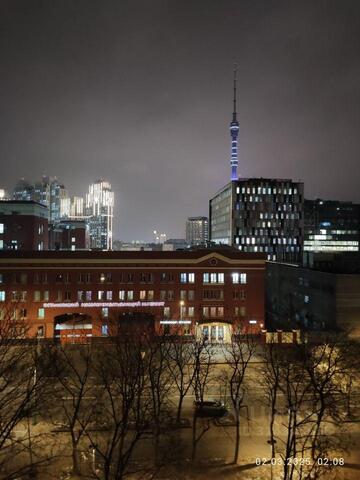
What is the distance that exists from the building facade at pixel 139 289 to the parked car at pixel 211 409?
16581 mm

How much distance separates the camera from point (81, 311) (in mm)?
41062

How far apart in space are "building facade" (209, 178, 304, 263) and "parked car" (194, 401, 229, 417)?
8288 cm

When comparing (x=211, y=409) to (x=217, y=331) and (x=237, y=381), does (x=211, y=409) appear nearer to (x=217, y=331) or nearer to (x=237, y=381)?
(x=237, y=381)

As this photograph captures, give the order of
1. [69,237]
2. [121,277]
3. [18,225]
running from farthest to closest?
[69,237] < [18,225] < [121,277]

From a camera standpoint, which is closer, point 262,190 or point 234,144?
point 262,190

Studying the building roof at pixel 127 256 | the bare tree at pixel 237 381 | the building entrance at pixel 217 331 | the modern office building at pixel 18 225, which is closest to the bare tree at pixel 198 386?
the bare tree at pixel 237 381

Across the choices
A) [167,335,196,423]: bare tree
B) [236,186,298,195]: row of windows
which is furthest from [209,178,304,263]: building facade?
[167,335,196,423]: bare tree

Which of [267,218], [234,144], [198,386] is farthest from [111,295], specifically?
[234,144]

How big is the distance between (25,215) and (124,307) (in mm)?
32162

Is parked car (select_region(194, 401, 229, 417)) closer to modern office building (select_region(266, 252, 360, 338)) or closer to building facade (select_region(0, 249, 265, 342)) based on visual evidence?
building facade (select_region(0, 249, 265, 342))

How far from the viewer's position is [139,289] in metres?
42.1

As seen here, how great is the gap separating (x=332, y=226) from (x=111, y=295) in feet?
407

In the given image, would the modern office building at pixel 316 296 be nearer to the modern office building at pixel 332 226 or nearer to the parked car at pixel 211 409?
the parked car at pixel 211 409

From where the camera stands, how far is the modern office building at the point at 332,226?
143 m
